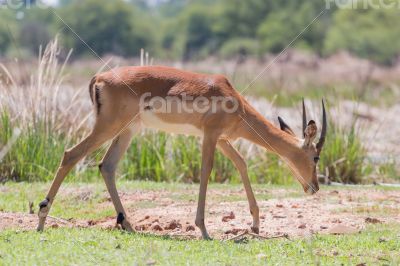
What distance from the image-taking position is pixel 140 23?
2955 inches

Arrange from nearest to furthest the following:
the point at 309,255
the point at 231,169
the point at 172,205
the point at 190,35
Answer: the point at 309,255, the point at 172,205, the point at 231,169, the point at 190,35

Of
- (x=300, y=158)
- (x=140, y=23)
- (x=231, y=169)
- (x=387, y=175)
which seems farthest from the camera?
(x=140, y=23)

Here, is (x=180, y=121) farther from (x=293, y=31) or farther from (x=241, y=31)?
(x=241, y=31)

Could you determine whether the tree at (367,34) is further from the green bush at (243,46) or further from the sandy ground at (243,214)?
the sandy ground at (243,214)

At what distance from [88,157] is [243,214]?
3.87 metres

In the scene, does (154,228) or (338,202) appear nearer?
(154,228)

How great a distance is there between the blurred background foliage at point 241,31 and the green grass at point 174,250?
40893mm

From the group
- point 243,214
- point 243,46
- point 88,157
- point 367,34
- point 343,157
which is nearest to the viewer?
point 243,214

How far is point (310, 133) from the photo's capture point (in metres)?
8.89

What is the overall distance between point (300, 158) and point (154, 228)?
5.68ft

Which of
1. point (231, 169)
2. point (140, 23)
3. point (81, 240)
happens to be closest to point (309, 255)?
point (81, 240)

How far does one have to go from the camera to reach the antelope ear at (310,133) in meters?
8.76

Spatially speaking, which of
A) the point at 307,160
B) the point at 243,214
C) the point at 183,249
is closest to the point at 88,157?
the point at 243,214

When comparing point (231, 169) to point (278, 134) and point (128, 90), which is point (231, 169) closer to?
point (278, 134)
